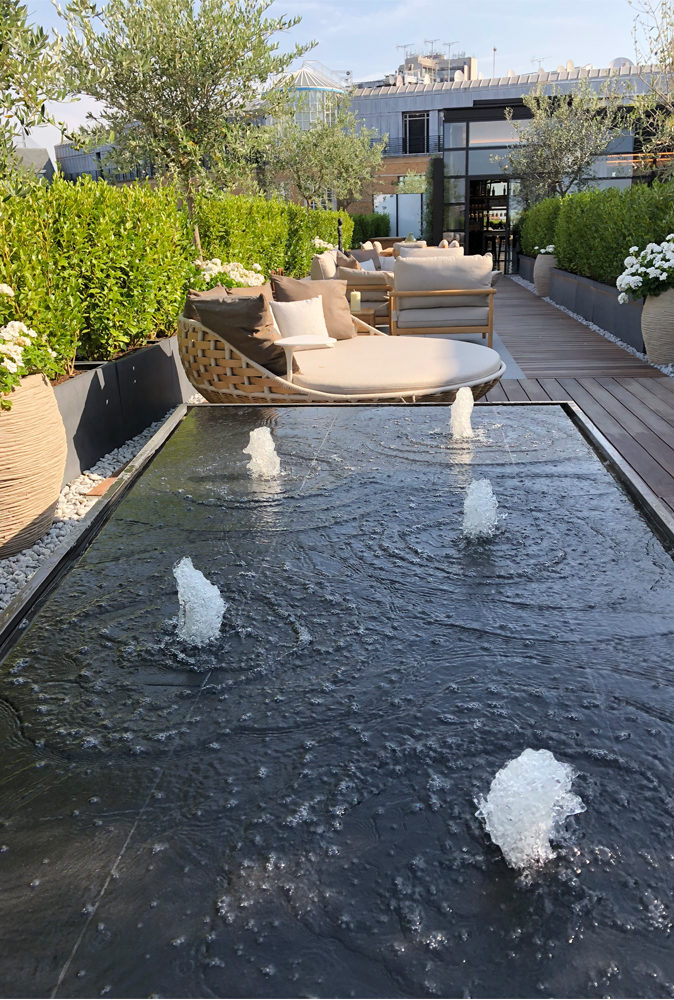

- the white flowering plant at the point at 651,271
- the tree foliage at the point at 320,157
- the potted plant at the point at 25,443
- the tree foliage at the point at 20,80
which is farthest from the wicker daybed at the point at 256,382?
the tree foliage at the point at 320,157

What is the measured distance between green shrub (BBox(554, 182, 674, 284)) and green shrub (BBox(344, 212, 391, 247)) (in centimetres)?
1591

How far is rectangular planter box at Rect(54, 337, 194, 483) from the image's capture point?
450 centimetres

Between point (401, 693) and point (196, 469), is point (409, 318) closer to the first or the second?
point (196, 469)

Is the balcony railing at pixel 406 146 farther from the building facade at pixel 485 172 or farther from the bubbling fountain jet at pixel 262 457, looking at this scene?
the bubbling fountain jet at pixel 262 457

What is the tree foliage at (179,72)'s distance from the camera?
24.6ft

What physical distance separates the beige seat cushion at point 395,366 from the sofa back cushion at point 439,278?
6.90ft

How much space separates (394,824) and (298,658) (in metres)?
0.48

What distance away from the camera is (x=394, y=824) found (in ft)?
3.57

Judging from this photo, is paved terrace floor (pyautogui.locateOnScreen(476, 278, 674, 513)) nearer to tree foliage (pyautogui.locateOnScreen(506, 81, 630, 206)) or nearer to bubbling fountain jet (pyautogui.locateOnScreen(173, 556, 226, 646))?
bubbling fountain jet (pyautogui.locateOnScreen(173, 556, 226, 646))

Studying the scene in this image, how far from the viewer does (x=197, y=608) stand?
1.65 m

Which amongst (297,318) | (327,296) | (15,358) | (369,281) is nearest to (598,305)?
(369,281)

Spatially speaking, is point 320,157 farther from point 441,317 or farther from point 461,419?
point 461,419

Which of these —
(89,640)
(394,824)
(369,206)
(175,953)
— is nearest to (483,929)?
(394,824)

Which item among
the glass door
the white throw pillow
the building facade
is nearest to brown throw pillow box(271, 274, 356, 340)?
the white throw pillow
